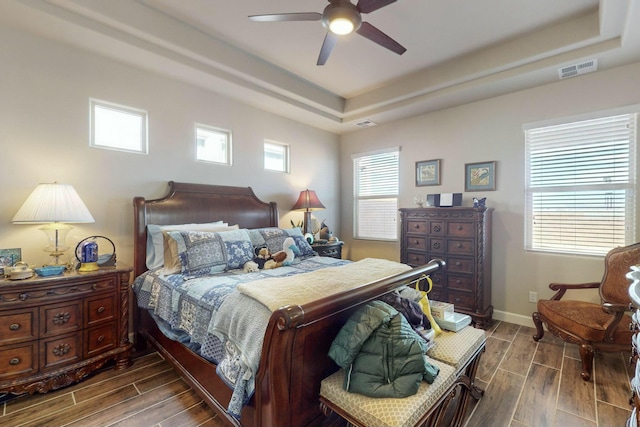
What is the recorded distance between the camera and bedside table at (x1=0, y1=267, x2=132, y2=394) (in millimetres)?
1970

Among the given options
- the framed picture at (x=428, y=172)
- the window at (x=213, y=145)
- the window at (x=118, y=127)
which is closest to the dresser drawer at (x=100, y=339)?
the window at (x=118, y=127)

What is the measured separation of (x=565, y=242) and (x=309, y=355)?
3292mm

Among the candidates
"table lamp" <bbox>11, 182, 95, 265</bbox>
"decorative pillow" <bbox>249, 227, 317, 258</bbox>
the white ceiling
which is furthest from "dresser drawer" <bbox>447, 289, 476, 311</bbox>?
"table lamp" <bbox>11, 182, 95, 265</bbox>

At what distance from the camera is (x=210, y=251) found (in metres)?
2.57

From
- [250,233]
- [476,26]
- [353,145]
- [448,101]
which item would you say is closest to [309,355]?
[250,233]

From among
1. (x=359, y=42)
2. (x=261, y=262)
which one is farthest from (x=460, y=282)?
(x=359, y=42)

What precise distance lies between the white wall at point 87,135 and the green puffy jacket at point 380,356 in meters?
2.52

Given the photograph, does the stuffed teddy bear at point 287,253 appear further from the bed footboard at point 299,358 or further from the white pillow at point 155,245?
the bed footboard at point 299,358

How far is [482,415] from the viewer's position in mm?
1916

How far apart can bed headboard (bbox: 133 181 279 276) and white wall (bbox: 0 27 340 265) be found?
138mm

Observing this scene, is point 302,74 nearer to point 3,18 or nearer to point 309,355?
point 3,18

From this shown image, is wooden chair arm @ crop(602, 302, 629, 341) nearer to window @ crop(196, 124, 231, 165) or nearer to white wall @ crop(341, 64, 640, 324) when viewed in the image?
white wall @ crop(341, 64, 640, 324)

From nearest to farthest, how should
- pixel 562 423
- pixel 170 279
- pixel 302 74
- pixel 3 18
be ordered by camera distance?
pixel 562 423 < pixel 3 18 < pixel 170 279 < pixel 302 74

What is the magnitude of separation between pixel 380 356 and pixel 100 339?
231 cm
